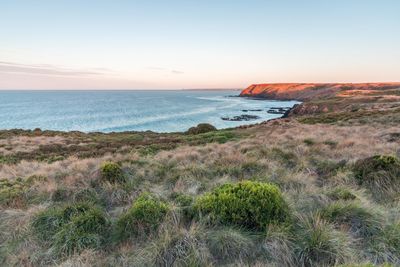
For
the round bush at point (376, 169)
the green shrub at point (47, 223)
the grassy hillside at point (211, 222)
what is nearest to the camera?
the grassy hillside at point (211, 222)

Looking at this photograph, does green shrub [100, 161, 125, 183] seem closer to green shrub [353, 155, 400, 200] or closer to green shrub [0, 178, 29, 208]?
green shrub [0, 178, 29, 208]

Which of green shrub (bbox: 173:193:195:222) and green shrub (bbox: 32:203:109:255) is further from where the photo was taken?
green shrub (bbox: 173:193:195:222)

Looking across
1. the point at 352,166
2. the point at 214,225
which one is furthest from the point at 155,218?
the point at 352,166

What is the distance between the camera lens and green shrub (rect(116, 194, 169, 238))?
3.94 metres

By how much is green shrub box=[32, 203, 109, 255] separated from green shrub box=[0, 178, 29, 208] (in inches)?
48.9

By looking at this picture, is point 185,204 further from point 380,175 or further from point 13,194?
point 380,175

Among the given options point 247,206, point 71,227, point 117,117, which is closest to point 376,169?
point 247,206

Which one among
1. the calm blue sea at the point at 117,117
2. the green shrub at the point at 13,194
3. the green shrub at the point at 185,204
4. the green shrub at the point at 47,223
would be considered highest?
the green shrub at the point at 185,204

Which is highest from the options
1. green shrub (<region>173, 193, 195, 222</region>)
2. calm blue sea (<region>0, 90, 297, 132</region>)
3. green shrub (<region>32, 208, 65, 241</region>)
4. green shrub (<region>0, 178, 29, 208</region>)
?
green shrub (<region>173, 193, 195, 222</region>)

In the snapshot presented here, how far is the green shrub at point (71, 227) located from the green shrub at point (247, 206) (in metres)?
1.60

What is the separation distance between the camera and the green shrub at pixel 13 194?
529 centimetres

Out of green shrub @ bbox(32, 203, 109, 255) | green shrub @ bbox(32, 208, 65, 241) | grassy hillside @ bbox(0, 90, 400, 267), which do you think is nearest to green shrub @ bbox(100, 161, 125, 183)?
grassy hillside @ bbox(0, 90, 400, 267)

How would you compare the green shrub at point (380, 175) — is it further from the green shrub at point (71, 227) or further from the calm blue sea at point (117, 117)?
the calm blue sea at point (117, 117)

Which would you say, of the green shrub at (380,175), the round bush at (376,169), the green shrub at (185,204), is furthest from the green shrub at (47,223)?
the round bush at (376,169)
